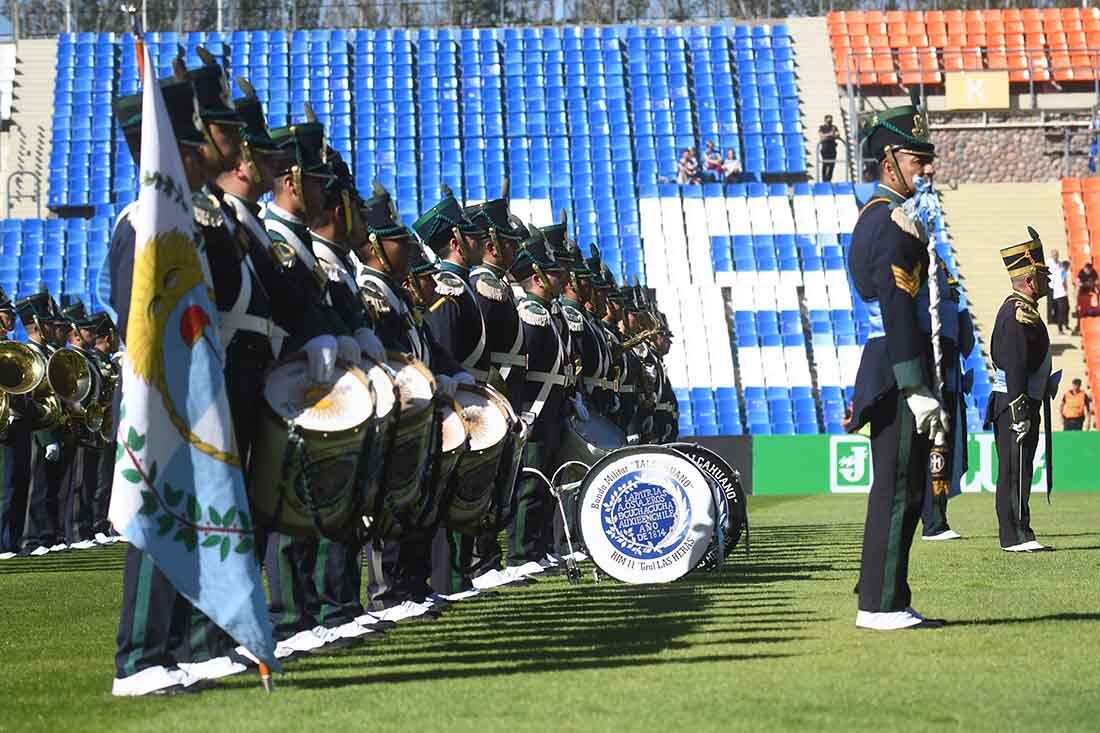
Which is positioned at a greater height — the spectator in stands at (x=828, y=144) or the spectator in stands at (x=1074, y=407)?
the spectator in stands at (x=828, y=144)

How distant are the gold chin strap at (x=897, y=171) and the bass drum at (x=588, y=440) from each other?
368cm

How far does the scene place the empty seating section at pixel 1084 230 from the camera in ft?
107

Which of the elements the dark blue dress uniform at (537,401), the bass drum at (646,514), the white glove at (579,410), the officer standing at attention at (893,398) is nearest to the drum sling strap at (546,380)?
the dark blue dress uniform at (537,401)

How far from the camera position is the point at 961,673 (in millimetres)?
6605

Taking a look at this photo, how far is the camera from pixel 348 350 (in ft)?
22.8

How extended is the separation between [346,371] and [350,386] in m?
0.10

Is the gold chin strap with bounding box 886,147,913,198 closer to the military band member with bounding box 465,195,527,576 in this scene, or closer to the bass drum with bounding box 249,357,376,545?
the bass drum with bounding box 249,357,376,545

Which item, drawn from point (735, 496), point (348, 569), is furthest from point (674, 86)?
point (348, 569)

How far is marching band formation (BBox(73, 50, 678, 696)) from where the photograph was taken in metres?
6.50

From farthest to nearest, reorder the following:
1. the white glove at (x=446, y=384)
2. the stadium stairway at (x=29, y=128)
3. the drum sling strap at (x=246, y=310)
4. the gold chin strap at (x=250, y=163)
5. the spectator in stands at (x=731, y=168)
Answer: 1. the stadium stairway at (x=29, y=128)
2. the spectator in stands at (x=731, y=168)
3. the white glove at (x=446, y=384)
4. the gold chin strap at (x=250, y=163)
5. the drum sling strap at (x=246, y=310)

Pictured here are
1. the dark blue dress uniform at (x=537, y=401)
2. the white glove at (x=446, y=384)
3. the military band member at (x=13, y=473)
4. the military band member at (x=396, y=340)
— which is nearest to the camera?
the white glove at (x=446, y=384)

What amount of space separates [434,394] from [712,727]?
2235 mm

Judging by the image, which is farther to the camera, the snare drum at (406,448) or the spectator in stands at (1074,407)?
the spectator in stands at (1074,407)

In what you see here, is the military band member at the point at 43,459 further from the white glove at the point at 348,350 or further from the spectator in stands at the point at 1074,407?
the spectator in stands at the point at 1074,407
